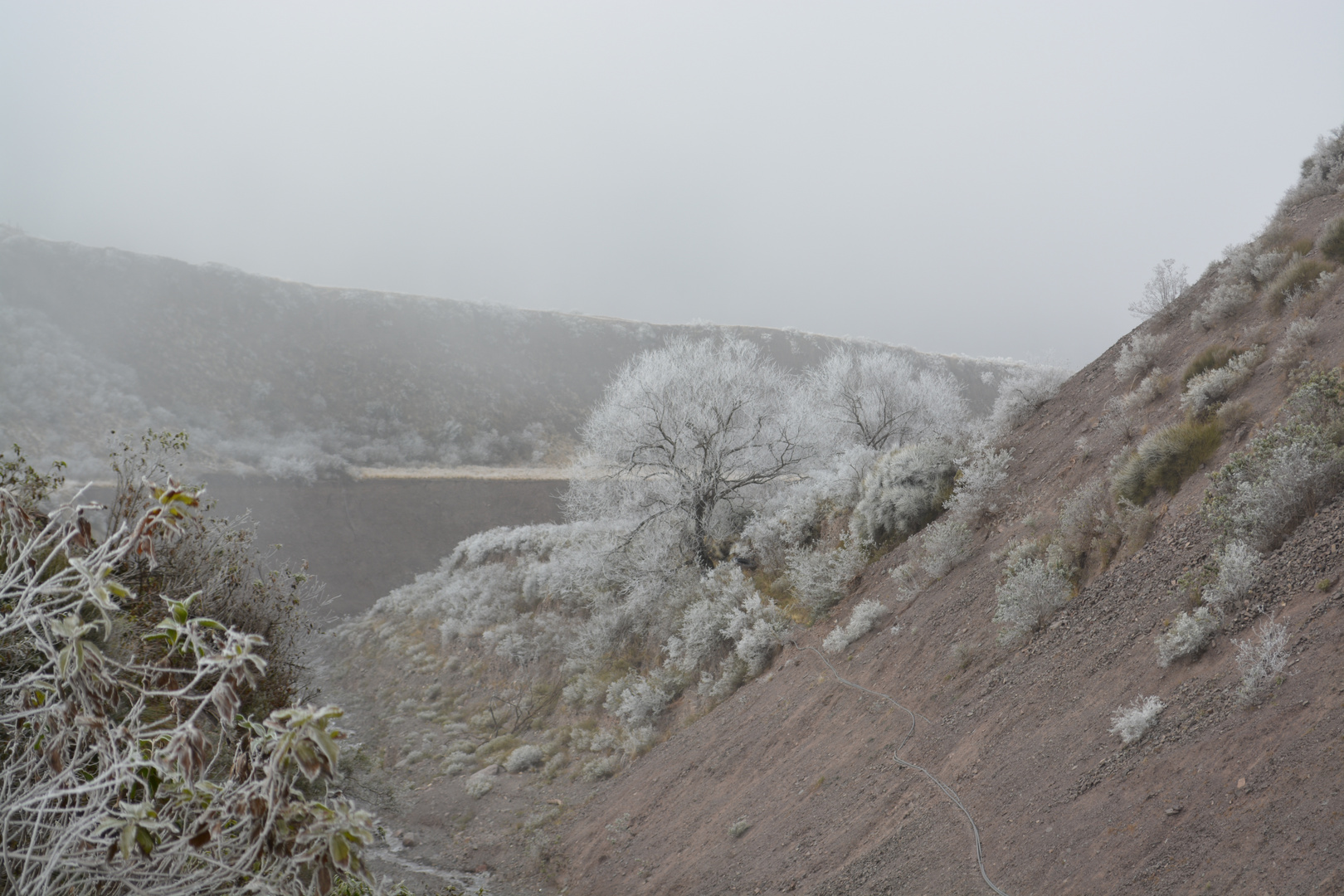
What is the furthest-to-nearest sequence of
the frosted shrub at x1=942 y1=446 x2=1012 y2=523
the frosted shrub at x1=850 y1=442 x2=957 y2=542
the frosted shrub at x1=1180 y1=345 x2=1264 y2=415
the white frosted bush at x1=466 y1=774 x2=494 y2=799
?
the white frosted bush at x1=466 y1=774 x2=494 y2=799 < the frosted shrub at x1=850 y1=442 x2=957 y2=542 < the frosted shrub at x1=942 y1=446 x2=1012 y2=523 < the frosted shrub at x1=1180 y1=345 x2=1264 y2=415

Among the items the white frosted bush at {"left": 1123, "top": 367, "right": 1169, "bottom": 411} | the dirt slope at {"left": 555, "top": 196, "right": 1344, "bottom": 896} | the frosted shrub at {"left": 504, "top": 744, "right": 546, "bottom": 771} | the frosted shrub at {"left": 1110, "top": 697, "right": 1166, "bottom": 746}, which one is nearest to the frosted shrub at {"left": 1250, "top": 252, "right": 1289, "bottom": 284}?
the dirt slope at {"left": 555, "top": 196, "right": 1344, "bottom": 896}

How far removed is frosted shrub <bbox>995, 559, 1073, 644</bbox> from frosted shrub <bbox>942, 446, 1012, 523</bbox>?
2.99 meters

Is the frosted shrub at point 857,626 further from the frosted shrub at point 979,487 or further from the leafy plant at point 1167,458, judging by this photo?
the leafy plant at point 1167,458

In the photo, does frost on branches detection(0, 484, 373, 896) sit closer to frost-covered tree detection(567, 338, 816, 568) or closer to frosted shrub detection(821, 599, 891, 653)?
frosted shrub detection(821, 599, 891, 653)

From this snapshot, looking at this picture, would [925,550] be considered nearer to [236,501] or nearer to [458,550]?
[458,550]

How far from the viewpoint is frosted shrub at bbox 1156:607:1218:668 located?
16.0 feet

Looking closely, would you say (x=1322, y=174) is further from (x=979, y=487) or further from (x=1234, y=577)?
(x=1234, y=577)

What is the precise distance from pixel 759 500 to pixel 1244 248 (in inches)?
428

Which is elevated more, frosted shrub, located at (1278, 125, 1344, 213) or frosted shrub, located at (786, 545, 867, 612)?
frosted shrub, located at (1278, 125, 1344, 213)

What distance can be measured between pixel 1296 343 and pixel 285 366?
6836cm

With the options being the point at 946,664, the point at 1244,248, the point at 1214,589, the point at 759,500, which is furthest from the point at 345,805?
the point at 759,500

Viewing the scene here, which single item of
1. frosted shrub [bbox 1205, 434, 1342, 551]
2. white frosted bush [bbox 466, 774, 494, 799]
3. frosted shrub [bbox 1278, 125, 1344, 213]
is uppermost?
frosted shrub [bbox 1278, 125, 1344, 213]

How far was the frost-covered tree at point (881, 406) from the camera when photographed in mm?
23422

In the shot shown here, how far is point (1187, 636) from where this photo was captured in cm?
489
